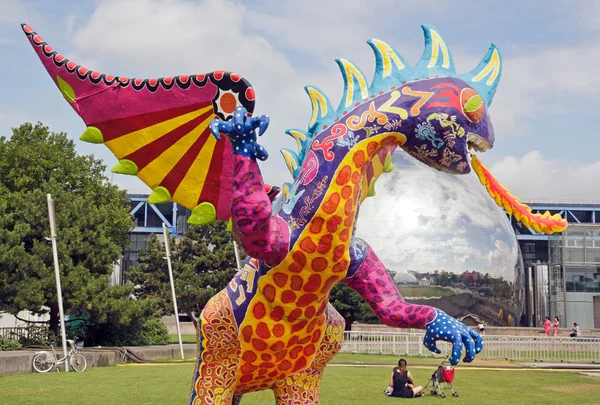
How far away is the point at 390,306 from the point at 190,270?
2729 cm

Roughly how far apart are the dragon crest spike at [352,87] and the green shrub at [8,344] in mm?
19285

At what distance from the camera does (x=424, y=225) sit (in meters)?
36.0

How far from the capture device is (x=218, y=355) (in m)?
5.49

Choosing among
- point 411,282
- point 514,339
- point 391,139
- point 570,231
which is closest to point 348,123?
point 391,139

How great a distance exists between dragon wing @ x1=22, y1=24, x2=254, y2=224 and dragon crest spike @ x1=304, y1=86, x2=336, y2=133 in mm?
668

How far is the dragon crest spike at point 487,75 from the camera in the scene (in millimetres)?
5422

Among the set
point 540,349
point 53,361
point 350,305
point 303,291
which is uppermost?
point 303,291

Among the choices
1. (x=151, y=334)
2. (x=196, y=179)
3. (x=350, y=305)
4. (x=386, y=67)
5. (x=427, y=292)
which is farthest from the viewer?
(x=427, y=292)

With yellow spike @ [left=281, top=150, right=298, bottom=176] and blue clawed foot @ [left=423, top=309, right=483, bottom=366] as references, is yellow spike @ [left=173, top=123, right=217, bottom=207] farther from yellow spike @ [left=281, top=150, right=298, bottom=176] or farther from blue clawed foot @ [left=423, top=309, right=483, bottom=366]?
blue clawed foot @ [left=423, top=309, right=483, bottom=366]

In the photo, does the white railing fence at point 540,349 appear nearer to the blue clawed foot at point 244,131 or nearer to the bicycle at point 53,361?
the bicycle at point 53,361

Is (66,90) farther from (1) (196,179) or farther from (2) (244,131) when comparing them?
(2) (244,131)

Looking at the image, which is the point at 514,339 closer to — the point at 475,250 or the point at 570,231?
the point at 475,250

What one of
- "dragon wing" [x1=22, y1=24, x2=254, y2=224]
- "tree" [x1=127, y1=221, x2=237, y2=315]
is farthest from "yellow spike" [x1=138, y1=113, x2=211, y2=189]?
"tree" [x1=127, y1=221, x2=237, y2=315]

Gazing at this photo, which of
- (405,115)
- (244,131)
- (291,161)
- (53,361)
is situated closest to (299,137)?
(291,161)
